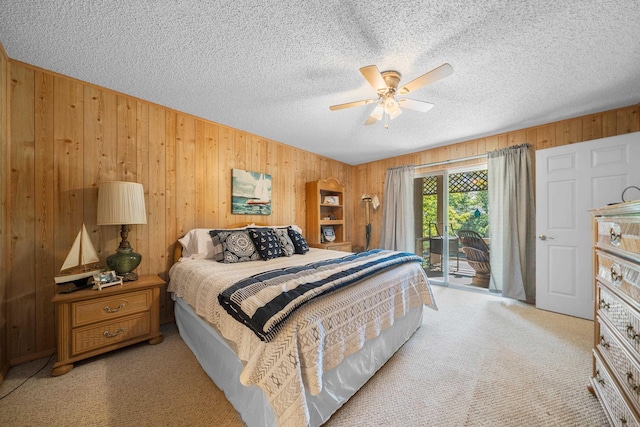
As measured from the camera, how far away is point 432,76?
1.64 m

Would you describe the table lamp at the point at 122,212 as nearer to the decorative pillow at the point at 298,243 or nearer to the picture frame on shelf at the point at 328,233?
the decorative pillow at the point at 298,243

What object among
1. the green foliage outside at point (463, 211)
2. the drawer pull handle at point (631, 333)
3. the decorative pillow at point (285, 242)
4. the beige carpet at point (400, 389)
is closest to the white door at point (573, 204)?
the beige carpet at point (400, 389)

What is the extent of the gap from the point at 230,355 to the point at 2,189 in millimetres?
2034

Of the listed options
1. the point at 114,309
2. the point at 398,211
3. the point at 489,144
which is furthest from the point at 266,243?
the point at 489,144

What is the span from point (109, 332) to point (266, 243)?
4.79 ft

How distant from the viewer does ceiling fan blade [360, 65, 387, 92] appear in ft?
5.15

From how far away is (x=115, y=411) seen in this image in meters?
1.40

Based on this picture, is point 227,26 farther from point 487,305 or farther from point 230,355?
point 487,305

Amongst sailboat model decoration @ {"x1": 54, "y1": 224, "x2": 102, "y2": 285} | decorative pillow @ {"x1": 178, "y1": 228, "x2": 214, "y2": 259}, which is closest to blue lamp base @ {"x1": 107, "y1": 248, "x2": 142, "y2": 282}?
sailboat model decoration @ {"x1": 54, "y1": 224, "x2": 102, "y2": 285}

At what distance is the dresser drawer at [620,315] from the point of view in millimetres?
1021

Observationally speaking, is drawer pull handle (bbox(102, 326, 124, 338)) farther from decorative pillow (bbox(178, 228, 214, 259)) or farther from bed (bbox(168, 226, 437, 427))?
decorative pillow (bbox(178, 228, 214, 259))

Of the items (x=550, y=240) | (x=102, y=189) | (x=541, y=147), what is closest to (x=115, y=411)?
(x=102, y=189)

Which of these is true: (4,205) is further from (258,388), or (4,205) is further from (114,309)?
(258,388)

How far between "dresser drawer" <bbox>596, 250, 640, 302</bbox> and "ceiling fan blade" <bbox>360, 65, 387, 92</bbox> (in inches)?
65.2
